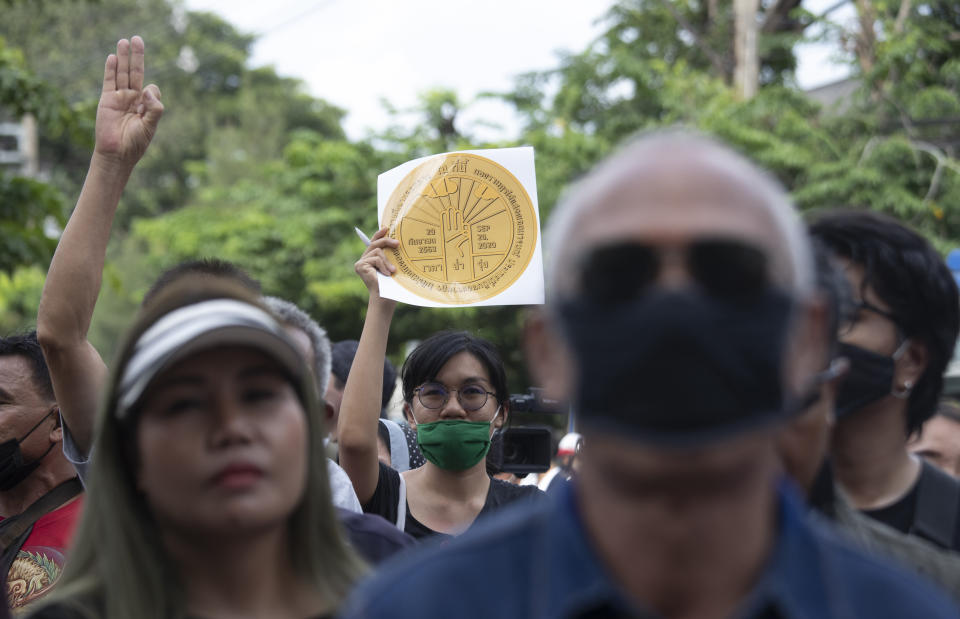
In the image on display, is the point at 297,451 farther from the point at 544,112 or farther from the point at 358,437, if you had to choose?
the point at 544,112

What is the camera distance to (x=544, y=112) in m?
19.5

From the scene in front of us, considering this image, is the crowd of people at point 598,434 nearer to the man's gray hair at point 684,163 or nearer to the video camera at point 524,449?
the man's gray hair at point 684,163

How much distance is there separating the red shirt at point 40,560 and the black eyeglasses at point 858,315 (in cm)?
226

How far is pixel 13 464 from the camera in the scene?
12.4 feet

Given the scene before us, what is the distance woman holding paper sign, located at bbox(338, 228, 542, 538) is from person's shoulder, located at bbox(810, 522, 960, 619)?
2.33 meters

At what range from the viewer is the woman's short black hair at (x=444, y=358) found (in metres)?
4.28

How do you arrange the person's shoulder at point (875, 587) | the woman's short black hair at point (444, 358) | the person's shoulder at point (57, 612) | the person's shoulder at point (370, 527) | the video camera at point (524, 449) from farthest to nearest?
the video camera at point (524, 449) < the woman's short black hair at point (444, 358) < the person's shoulder at point (370, 527) < the person's shoulder at point (57, 612) < the person's shoulder at point (875, 587)

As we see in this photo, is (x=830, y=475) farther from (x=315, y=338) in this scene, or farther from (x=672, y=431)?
(x=315, y=338)

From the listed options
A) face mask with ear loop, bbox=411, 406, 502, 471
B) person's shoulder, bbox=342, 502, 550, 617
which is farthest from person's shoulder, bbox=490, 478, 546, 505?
person's shoulder, bbox=342, 502, 550, 617

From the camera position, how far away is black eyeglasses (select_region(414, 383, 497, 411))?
4285mm

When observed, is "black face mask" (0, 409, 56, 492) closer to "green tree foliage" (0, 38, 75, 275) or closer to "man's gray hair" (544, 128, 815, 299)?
"man's gray hair" (544, 128, 815, 299)

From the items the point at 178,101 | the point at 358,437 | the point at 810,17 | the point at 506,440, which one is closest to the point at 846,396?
the point at 358,437

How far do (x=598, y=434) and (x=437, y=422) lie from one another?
9.91ft

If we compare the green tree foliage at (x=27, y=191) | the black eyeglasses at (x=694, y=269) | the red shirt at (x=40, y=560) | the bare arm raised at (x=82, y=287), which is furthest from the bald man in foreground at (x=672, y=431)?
the green tree foliage at (x=27, y=191)
